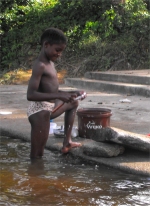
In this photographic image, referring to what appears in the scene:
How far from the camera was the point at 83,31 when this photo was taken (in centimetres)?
1562

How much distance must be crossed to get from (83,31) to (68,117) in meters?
10.4

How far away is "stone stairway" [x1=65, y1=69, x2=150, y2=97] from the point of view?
34.9 feet

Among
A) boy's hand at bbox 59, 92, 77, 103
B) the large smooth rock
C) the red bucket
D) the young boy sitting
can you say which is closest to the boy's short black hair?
the young boy sitting

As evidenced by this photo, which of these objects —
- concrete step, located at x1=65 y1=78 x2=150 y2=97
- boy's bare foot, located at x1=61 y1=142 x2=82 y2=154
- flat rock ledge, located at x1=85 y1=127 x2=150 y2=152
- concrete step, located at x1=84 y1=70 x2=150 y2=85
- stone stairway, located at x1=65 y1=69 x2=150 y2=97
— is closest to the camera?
flat rock ledge, located at x1=85 y1=127 x2=150 y2=152

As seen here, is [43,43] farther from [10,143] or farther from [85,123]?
[10,143]

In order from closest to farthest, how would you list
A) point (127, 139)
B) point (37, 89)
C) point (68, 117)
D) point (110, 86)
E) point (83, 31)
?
point (127, 139)
point (37, 89)
point (68, 117)
point (110, 86)
point (83, 31)

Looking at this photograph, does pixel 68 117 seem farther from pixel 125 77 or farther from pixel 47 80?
pixel 125 77

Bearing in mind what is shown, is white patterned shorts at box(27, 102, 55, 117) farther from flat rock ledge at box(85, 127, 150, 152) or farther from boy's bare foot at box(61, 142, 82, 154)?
flat rock ledge at box(85, 127, 150, 152)

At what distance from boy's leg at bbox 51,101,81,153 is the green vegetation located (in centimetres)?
869

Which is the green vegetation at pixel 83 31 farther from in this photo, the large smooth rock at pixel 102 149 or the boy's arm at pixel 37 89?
the boy's arm at pixel 37 89

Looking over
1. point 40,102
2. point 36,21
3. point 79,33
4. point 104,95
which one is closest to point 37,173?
point 40,102

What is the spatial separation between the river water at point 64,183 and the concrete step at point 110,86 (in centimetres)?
504

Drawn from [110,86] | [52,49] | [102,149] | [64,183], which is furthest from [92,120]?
[110,86]

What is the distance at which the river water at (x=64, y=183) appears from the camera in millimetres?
4102
